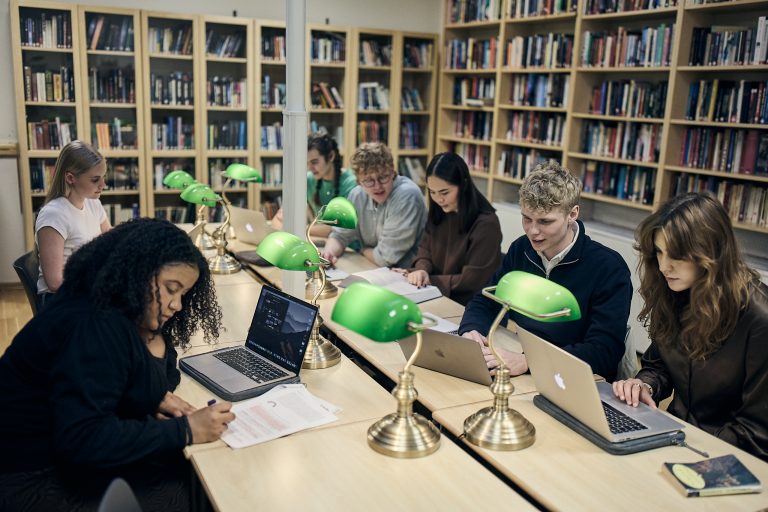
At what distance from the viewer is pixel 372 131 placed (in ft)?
20.2

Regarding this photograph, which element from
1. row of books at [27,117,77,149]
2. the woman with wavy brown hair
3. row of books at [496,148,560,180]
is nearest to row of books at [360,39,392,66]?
row of books at [496,148,560,180]

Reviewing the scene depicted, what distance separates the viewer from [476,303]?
2.59 meters

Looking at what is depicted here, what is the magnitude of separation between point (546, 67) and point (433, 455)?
160 inches

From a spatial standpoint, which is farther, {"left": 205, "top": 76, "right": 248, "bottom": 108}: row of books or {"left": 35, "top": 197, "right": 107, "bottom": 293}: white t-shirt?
{"left": 205, "top": 76, "right": 248, "bottom": 108}: row of books

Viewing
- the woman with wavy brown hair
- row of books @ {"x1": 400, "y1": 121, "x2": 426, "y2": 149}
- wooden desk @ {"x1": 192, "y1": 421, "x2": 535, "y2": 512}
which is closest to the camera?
wooden desk @ {"x1": 192, "y1": 421, "x2": 535, "y2": 512}

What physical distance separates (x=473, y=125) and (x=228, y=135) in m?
2.07

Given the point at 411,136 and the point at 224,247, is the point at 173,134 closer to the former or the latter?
the point at 411,136

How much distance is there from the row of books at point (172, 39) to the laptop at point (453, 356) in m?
3.98

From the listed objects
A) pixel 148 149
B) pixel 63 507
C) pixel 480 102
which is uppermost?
pixel 480 102

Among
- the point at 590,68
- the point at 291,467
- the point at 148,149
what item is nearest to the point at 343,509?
the point at 291,467

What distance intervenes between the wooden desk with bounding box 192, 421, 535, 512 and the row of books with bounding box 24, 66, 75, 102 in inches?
168

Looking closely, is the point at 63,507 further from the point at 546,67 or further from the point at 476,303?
the point at 546,67

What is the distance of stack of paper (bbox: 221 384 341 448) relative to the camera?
5.90ft

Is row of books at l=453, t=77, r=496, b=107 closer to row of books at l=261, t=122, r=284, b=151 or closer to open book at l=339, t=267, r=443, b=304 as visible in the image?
row of books at l=261, t=122, r=284, b=151
